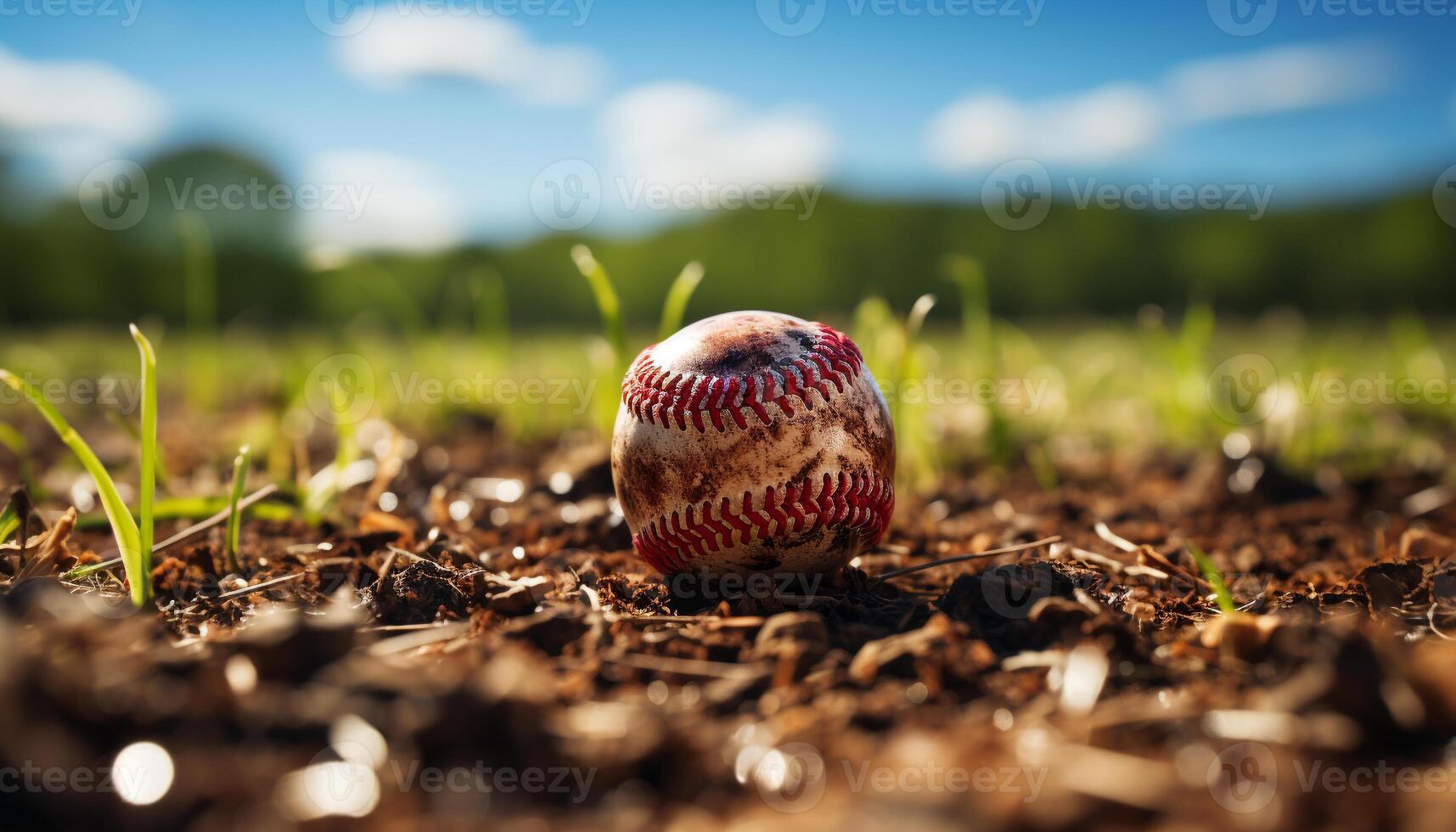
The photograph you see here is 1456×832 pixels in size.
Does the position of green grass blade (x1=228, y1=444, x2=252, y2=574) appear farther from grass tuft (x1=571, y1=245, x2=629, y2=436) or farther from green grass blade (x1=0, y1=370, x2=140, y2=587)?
grass tuft (x1=571, y1=245, x2=629, y2=436)

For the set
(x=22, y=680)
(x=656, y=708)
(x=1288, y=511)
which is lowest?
(x=1288, y=511)

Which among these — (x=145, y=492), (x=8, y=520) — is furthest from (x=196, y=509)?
(x=145, y=492)

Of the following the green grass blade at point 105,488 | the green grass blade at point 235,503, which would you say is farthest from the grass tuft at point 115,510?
the green grass blade at point 235,503

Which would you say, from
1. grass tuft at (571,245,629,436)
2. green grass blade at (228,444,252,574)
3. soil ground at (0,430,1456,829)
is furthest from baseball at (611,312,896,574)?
green grass blade at (228,444,252,574)

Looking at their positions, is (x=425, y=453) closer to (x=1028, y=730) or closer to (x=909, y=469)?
(x=909, y=469)

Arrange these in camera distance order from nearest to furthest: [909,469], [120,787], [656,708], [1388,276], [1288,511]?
[120,787], [656,708], [1288,511], [909,469], [1388,276]

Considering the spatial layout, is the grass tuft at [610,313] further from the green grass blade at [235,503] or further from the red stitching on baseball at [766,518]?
the green grass blade at [235,503]

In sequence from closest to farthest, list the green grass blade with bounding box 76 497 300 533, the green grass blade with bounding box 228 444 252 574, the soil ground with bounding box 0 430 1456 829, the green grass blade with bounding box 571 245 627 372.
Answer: the soil ground with bounding box 0 430 1456 829, the green grass blade with bounding box 228 444 252 574, the green grass blade with bounding box 76 497 300 533, the green grass blade with bounding box 571 245 627 372

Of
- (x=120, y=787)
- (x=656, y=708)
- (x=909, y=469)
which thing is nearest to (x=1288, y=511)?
(x=909, y=469)

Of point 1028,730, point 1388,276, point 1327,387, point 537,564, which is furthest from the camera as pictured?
point 1388,276
